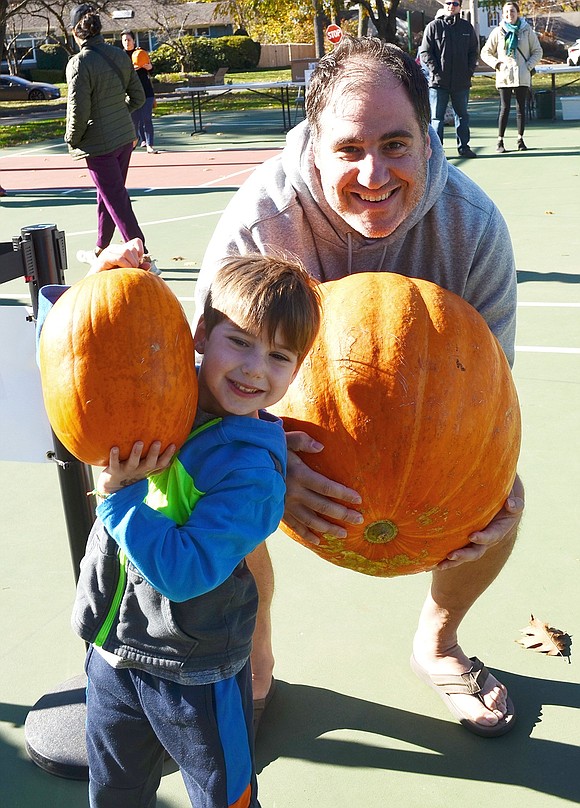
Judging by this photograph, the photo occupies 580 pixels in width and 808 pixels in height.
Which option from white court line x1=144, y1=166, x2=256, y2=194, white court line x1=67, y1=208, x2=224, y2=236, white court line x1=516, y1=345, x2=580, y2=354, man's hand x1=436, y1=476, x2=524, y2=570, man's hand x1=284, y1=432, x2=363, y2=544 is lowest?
white court line x1=144, y1=166, x2=256, y2=194

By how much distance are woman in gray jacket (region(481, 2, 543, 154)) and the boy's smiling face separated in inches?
533

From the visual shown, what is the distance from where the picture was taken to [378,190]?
254 centimetres

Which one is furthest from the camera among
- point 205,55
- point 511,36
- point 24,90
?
point 205,55

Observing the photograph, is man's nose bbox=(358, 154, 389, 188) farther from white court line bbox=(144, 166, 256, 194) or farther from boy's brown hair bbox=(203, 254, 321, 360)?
white court line bbox=(144, 166, 256, 194)

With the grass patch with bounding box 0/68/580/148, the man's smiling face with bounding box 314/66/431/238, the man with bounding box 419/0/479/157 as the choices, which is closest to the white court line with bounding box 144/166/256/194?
the man with bounding box 419/0/479/157

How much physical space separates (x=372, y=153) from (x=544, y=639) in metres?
1.68

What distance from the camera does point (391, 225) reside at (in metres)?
2.62

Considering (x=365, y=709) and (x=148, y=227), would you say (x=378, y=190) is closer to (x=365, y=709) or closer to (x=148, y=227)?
(x=365, y=709)

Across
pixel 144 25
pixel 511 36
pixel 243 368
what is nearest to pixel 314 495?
pixel 243 368

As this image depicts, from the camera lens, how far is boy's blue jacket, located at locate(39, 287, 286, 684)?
189 centimetres

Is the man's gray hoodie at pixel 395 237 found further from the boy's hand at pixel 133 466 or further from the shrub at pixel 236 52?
the shrub at pixel 236 52

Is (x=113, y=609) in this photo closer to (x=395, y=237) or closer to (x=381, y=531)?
(x=381, y=531)

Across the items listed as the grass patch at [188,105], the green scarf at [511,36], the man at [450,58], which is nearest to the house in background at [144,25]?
the grass patch at [188,105]

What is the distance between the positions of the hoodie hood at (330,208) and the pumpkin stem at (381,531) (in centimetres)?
86
